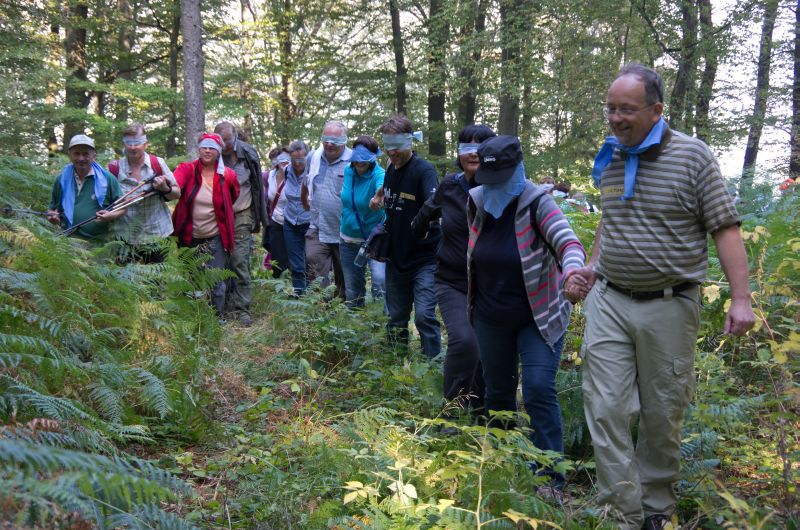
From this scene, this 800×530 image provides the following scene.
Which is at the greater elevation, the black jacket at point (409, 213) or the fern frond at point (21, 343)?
the black jacket at point (409, 213)

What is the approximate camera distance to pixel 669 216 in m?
3.52

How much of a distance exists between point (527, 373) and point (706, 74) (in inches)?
548

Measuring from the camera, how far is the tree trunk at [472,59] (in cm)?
1742

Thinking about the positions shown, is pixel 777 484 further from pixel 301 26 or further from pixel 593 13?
pixel 301 26

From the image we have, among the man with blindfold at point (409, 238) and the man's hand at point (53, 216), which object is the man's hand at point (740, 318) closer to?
the man with blindfold at point (409, 238)

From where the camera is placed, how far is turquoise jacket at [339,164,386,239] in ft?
25.1

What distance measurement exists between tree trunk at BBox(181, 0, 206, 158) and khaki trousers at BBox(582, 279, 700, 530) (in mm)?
9778

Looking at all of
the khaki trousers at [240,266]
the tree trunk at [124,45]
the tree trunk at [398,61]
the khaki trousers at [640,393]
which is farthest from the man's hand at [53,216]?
the tree trunk at [398,61]

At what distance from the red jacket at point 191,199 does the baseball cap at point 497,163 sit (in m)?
4.71

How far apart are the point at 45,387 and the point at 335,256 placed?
17.7 ft

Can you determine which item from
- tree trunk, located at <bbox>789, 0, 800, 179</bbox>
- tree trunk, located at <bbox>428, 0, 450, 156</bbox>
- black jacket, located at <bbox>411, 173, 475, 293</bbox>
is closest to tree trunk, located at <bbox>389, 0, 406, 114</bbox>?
tree trunk, located at <bbox>428, 0, 450, 156</bbox>

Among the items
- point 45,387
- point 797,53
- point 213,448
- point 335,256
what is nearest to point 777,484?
point 213,448

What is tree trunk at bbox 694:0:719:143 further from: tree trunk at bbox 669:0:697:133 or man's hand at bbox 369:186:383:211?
man's hand at bbox 369:186:383:211

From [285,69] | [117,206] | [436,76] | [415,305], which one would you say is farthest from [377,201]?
[285,69]
